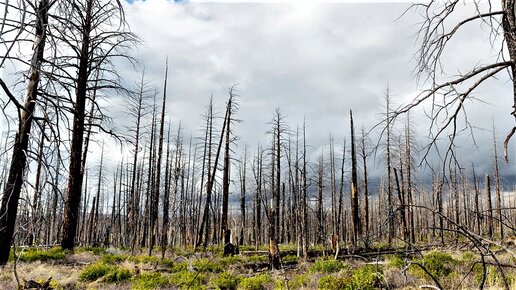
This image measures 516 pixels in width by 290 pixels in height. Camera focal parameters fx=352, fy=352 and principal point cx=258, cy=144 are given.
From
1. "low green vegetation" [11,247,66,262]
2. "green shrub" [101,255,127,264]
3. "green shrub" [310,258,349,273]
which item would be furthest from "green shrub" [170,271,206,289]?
"low green vegetation" [11,247,66,262]

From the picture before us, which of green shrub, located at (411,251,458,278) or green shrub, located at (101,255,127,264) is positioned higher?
green shrub, located at (411,251,458,278)

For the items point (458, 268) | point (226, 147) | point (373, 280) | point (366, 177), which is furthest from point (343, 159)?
point (373, 280)

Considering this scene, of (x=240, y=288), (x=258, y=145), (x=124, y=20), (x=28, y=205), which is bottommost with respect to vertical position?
(x=240, y=288)

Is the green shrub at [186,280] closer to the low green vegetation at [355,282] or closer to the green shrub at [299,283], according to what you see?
the green shrub at [299,283]

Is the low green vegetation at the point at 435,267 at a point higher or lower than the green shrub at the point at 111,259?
higher

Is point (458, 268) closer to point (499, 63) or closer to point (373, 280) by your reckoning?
point (373, 280)

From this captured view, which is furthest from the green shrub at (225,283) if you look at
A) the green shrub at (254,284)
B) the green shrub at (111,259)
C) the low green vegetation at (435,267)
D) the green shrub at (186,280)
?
the green shrub at (111,259)

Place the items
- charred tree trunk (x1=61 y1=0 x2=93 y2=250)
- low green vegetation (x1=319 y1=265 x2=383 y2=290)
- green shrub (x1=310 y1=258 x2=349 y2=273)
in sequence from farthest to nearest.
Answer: charred tree trunk (x1=61 y1=0 x2=93 y2=250) < green shrub (x1=310 y1=258 x2=349 y2=273) < low green vegetation (x1=319 y1=265 x2=383 y2=290)

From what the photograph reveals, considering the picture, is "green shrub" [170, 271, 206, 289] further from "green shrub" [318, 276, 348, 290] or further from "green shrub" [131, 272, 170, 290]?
"green shrub" [318, 276, 348, 290]

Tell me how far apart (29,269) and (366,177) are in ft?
79.3

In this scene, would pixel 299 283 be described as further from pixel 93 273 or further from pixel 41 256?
pixel 41 256

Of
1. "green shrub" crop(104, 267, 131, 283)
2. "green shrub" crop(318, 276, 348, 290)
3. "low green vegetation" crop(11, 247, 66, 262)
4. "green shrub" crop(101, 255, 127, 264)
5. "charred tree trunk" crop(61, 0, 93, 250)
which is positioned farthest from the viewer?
"charred tree trunk" crop(61, 0, 93, 250)

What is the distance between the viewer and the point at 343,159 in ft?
94.8

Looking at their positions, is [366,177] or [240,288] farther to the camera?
[366,177]
